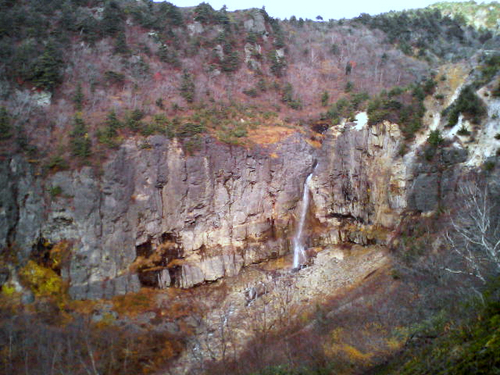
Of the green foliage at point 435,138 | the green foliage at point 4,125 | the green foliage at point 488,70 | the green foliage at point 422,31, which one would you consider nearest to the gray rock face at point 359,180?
the green foliage at point 435,138

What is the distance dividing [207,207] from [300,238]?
7.76m

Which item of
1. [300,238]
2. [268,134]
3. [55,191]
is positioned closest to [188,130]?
[268,134]

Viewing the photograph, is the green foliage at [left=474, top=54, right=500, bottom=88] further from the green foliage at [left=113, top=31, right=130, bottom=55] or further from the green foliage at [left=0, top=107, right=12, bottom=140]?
the green foliage at [left=0, top=107, right=12, bottom=140]

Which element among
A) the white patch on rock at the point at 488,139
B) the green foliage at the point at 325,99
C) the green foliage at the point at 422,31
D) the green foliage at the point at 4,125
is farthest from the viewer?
the green foliage at the point at 422,31

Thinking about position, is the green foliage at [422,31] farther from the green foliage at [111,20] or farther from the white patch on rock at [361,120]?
the green foliage at [111,20]

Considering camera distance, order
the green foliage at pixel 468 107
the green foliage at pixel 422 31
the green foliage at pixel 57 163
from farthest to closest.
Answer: the green foliage at pixel 422 31 → the green foliage at pixel 57 163 → the green foliage at pixel 468 107

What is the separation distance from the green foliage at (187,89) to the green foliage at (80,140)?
10259 mm

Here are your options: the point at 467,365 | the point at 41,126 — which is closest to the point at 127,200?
the point at 41,126

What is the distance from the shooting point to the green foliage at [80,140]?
86.9 feet

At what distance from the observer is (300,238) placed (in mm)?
30547

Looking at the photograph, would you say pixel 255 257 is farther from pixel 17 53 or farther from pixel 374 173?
pixel 17 53

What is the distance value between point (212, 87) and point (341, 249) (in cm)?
2079

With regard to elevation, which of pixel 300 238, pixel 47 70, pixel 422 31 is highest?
pixel 422 31

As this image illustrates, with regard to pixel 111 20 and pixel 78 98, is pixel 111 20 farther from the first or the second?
pixel 78 98
